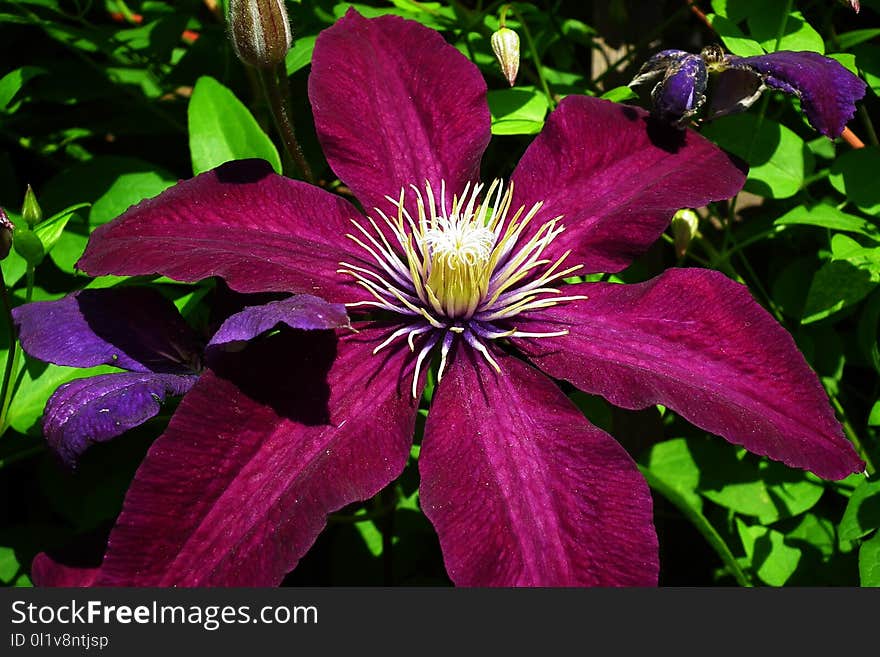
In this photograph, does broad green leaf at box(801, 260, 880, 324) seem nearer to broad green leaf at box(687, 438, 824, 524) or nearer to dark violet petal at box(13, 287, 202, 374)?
broad green leaf at box(687, 438, 824, 524)

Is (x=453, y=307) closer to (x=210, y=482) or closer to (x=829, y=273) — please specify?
(x=210, y=482)

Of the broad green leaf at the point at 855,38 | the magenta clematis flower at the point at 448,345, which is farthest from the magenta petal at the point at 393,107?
the broad green leaf at the point at 855,38

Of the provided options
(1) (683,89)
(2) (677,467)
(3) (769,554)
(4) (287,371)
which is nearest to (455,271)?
(4) (287,371)

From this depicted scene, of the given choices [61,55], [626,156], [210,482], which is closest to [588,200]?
[626,156]

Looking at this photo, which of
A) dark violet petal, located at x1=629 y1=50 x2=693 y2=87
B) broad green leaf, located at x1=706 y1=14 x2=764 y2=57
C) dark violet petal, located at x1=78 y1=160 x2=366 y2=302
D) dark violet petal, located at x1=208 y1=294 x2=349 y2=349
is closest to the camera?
dark violet petal, located at x1=208 y1=294 x2=349 y2=349

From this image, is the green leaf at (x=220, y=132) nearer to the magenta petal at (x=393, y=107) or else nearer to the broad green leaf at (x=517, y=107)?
the magenta petal at (x=393, y=107)

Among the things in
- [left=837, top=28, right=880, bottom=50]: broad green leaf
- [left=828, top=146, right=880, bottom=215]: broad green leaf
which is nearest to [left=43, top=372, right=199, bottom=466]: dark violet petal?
[left=828, top=146, right=880, bottom=215]: broad green leaf

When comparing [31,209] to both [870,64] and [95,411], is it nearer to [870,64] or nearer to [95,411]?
[95,411]
